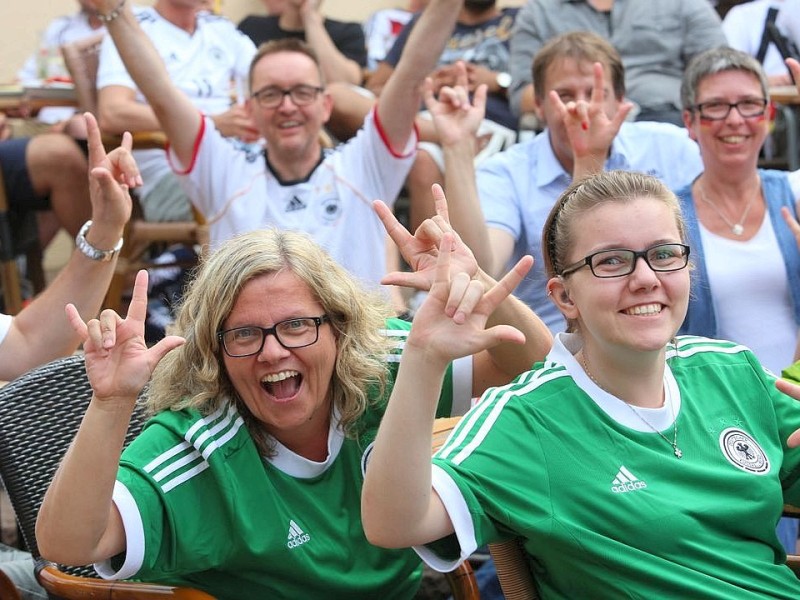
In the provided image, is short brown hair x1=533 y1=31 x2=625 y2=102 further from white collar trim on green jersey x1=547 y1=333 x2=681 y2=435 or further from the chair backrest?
the chair backrest

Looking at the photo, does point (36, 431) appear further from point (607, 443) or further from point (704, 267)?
point (704, 267)

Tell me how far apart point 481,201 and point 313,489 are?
1856mm

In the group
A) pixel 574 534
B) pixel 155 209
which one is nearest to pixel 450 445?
pixel 574 534

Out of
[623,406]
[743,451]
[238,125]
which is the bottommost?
[238,125]

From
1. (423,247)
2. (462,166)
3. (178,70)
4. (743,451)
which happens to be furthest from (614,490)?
(178,70)

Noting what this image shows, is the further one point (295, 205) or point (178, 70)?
point (178, 70)

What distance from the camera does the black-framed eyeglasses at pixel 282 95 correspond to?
167 inches

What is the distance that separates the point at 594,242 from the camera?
6.97ft

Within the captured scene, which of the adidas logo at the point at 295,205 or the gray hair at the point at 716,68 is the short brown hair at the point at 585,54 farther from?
the adidas logo at the point at 295,205

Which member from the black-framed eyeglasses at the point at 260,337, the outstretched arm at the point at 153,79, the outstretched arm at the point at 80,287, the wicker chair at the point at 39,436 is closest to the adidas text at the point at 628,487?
the wicker chair at the point at 39,436

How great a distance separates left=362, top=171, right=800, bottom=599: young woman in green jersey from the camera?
1814 millimetres

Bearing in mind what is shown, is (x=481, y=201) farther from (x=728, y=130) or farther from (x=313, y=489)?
(x=313, y=489)

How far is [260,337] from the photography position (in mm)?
2295

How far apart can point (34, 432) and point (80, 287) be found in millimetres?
482
